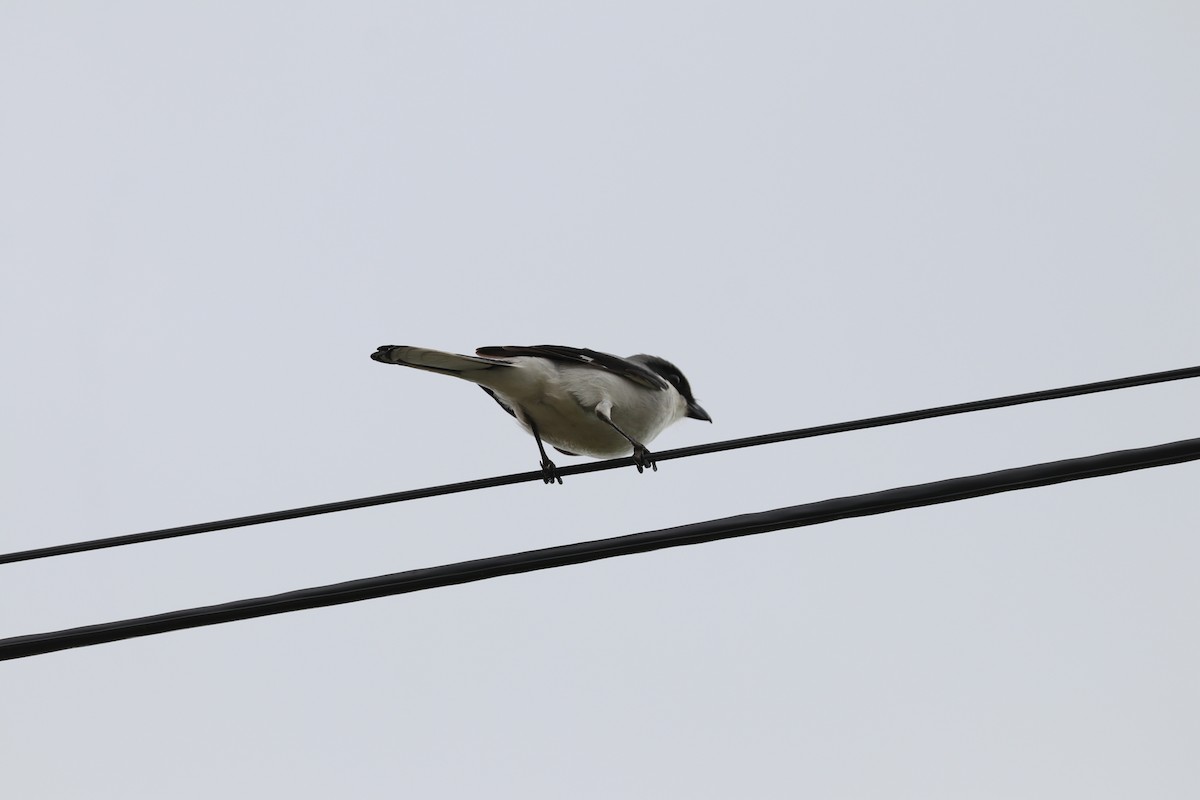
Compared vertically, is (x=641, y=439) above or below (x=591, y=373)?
below

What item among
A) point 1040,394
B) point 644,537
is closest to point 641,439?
point 1040,394

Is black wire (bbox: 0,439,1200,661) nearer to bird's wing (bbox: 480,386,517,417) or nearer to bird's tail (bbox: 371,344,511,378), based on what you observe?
bird's tail (bbox: 371,344,511,378)

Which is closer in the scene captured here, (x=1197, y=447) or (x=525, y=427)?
(x=1197, y=447)

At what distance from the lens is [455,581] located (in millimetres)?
3270

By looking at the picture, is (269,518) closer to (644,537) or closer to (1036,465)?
(644,537)

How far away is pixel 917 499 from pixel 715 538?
0.59 meters

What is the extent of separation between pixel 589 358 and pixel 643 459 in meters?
1.66

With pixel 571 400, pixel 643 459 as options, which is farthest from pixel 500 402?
pixel 643 459

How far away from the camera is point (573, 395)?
255 inches

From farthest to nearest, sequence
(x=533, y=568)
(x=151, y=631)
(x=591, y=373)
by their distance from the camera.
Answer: (x=591, y=373) → (x=533, y=568) → (x=151, y=631)

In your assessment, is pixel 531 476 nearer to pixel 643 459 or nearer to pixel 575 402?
pixel 643 459

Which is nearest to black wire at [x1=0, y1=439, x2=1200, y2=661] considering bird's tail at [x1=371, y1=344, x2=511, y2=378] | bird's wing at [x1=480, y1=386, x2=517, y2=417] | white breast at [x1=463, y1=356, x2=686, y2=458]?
bird's tail at [x1=371, y1=344, x2=511, y2=378]

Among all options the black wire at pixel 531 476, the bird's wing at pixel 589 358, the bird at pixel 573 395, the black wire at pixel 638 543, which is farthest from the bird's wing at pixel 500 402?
the black wire at pixel 638 543

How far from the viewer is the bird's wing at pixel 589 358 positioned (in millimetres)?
6343
